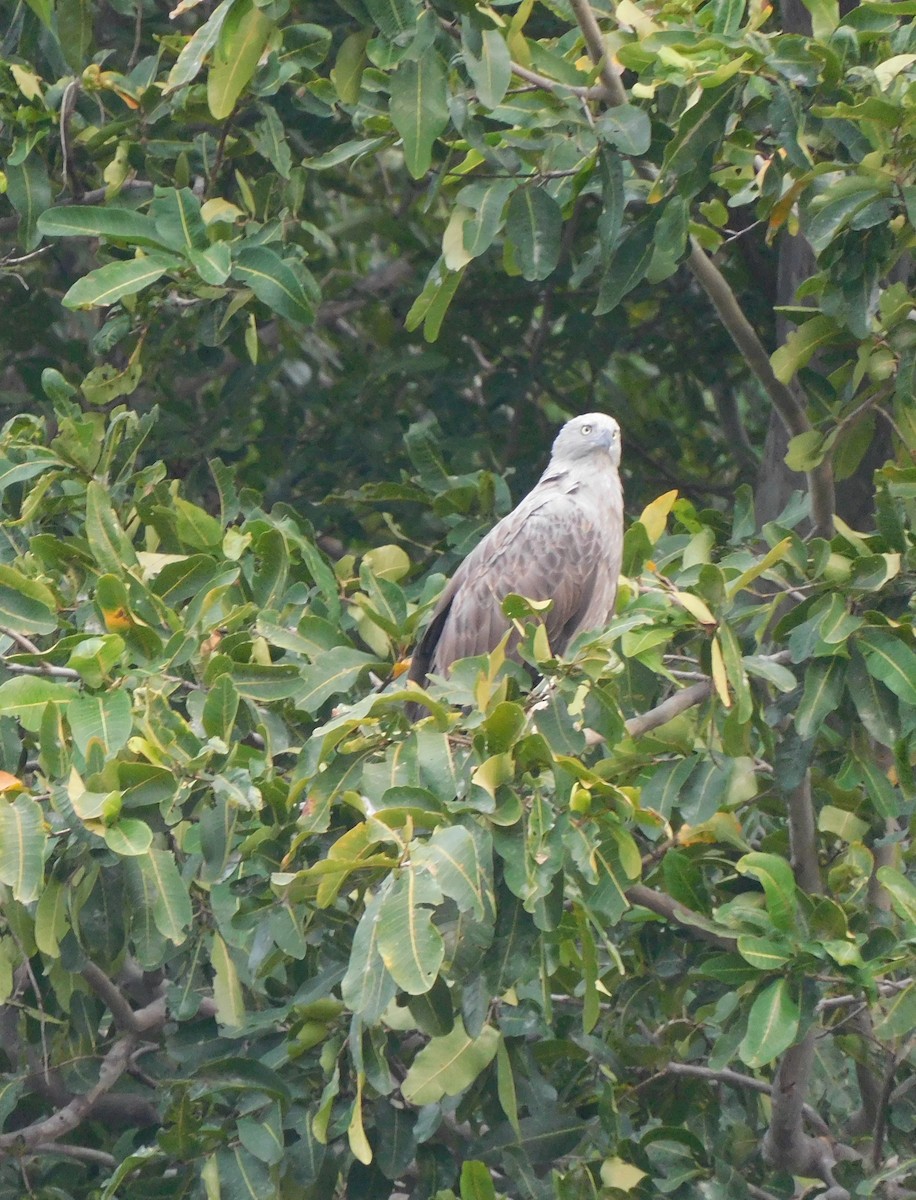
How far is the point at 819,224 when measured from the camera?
3.72 meters

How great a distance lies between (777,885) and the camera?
3609mm

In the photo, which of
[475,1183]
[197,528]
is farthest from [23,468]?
[475,1183]

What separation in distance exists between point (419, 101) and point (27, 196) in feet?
6.54

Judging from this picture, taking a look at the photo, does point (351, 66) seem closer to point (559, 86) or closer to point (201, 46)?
point (201, 46)

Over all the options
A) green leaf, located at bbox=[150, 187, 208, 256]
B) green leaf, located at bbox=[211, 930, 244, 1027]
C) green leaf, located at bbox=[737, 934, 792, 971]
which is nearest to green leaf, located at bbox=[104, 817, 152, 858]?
green leaf, located at bbox=[211, 930, 244, 1027]

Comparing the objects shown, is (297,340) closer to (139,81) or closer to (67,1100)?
(139,81)

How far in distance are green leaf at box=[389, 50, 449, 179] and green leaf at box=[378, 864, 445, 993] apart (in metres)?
1.62

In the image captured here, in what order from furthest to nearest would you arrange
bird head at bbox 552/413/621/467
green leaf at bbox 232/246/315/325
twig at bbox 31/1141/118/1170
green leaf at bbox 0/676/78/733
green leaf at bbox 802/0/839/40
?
bird head at bbox 552/413/621/467 < twig at bbox 31/1141/118/1170 < green leaf at bbox 232/246/315/325 < green leaf at bbox 802/0/839/40 < green leaf at bbox 0/676/78/733

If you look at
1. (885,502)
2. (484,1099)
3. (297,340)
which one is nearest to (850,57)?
(885,502)

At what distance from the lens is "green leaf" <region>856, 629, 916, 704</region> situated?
3656mm

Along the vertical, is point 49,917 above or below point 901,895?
→ above

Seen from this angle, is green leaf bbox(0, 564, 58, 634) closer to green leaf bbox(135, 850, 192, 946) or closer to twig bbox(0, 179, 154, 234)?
green leaf bbox(135, 850, 192, 946)

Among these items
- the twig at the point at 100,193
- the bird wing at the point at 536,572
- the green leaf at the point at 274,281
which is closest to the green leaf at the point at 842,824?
the bird wing at the point at 536,572

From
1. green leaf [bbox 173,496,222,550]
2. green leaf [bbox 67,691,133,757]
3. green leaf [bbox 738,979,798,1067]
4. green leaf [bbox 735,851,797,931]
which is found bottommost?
green leaf [bbox 738,979,798,1067]
